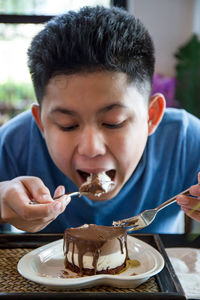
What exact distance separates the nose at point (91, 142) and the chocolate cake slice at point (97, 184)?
0.32ft

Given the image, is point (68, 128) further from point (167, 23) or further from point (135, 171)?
point (167, 23)

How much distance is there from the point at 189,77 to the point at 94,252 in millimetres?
2868

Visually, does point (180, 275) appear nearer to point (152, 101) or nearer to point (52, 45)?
point (152, 101)

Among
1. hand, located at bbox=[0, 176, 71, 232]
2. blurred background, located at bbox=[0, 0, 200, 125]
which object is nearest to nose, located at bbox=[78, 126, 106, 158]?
hand, located at bbox=[0, 176, 71, 232]

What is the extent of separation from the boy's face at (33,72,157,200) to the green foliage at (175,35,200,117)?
2343 millimetres

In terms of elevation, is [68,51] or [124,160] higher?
[68,51]

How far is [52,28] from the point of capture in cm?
124

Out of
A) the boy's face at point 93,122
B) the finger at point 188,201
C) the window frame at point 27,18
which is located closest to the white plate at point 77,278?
the finger at point 188,201

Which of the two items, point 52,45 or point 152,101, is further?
point 152,101

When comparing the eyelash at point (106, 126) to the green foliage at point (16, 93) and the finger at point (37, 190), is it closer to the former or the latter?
the finger at point (37, 190)

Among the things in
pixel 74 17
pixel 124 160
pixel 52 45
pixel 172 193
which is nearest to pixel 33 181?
pixel 124 160

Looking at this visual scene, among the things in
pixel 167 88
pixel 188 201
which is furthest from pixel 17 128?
pixel 167 88

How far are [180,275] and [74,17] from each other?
2.91ft

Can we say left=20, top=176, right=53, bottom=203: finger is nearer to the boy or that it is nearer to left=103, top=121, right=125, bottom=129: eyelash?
the boy
